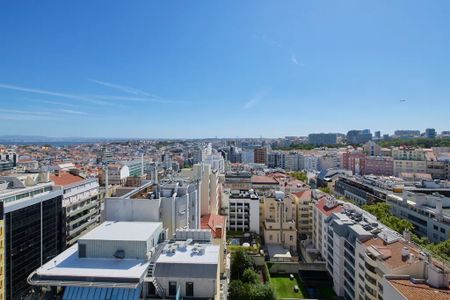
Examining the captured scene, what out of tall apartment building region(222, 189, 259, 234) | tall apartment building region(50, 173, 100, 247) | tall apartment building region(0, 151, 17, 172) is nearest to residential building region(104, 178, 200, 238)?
tall apartment building region(50, 173, 100, 247)

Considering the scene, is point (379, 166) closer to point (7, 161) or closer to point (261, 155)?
point (261, 155)

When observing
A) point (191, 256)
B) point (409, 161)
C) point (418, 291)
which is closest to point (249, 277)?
point (418, 291)

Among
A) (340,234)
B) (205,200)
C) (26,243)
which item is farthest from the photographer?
(205,200)

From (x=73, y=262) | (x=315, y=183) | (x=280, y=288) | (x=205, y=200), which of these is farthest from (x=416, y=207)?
(x=73, y=262)

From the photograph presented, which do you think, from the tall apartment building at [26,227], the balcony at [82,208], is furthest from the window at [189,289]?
the balcony at [82,208]

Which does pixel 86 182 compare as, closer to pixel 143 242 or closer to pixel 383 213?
pixel 143 242

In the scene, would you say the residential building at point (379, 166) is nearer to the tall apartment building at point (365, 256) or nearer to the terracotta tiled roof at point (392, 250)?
the tall apartment building at point (365, 256)
